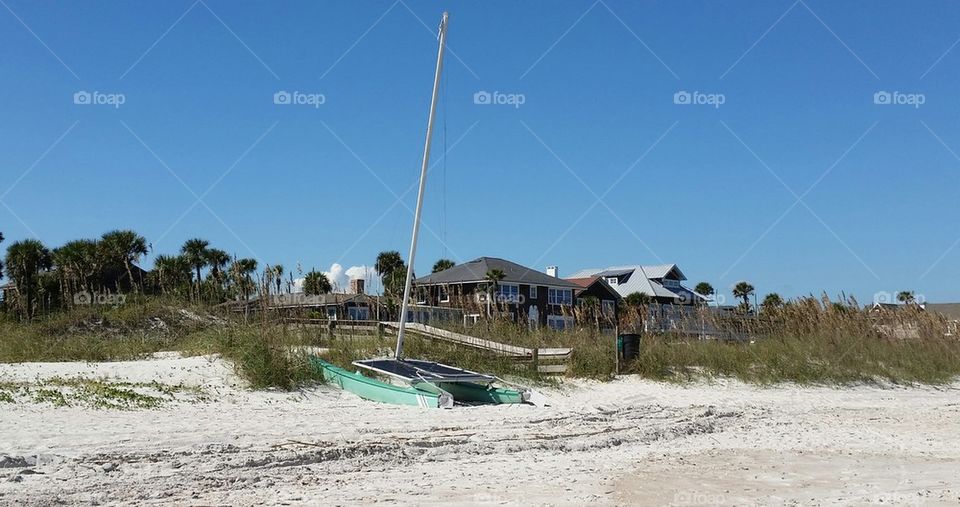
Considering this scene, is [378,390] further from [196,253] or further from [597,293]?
[597,293]

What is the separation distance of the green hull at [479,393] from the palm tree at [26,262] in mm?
21000

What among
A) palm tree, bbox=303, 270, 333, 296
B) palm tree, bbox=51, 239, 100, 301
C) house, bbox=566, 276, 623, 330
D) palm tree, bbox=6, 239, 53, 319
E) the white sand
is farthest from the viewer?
house, bbox=566, 276, 623, 330

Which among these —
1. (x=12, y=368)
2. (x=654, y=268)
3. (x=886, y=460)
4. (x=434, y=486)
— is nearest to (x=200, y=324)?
(x=12, y=368)

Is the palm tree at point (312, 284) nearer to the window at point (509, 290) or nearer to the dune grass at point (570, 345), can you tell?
the dune grass at point (570, 345)

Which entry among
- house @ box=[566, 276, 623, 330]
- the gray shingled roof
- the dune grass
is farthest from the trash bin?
house @ box=[566, 276, 623, 330]

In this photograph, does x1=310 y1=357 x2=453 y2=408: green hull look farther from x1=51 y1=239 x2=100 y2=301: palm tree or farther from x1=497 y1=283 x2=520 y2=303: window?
x1=497 y1=283 x2=520 y2=303: window

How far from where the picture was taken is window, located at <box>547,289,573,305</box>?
5822 cm

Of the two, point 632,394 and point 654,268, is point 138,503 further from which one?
point 654,268

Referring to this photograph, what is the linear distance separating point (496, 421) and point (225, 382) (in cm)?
540

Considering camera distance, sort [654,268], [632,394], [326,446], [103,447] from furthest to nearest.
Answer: [654,268] → [632,394] → [326,446] → [103,447]

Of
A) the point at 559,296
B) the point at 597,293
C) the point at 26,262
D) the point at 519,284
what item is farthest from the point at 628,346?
the point at 597,293

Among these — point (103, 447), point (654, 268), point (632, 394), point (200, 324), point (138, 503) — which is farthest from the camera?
point (654, 268)

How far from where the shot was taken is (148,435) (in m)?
10.5

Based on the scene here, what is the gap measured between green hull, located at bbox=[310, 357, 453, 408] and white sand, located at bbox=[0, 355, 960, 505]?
30 cm
